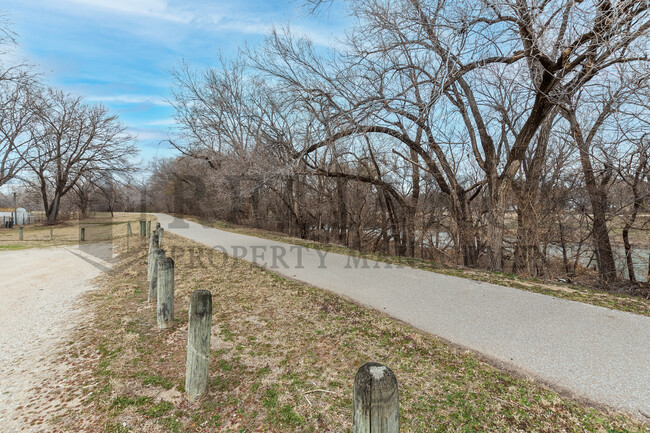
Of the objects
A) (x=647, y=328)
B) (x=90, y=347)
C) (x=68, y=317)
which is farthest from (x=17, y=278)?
(x=647, y=328)

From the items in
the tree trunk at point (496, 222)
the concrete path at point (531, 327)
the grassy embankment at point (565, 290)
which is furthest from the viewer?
the tree trunk at point (496, 222)

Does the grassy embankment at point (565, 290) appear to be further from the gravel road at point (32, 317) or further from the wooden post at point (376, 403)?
the gravel road at point (32, 317)

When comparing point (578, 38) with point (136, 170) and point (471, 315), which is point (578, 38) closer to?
point (471, 315)

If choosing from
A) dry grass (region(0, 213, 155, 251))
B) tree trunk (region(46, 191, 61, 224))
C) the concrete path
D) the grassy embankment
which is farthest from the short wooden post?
tree trunk (region(46, 191, 61, 224))

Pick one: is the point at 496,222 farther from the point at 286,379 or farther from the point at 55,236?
the point at 55,236

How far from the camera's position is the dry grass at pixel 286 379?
2621 millimetres

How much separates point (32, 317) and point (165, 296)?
9.34 ft

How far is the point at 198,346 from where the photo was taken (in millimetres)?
3143

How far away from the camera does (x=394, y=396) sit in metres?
1.75

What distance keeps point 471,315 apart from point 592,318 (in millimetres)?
1545

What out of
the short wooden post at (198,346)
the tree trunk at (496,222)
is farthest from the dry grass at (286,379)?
the tree trunk at (496,222)

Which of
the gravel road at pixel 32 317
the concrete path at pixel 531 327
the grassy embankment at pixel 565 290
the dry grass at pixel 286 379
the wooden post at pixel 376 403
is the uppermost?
the wooden post at pixel 376 403

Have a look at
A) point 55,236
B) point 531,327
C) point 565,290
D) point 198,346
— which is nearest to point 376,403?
point 198,346

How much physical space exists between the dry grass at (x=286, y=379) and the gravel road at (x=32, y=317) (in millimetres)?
306
